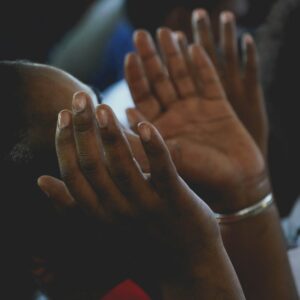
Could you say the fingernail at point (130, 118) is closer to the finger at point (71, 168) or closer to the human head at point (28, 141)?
the human head at point (28, 141)

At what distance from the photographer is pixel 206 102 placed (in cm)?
110

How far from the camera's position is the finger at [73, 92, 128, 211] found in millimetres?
600

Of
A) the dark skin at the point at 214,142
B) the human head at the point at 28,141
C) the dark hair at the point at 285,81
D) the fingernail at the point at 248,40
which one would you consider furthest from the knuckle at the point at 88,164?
the dark hair at the point at 285,81

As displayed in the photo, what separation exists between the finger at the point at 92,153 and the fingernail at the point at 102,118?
14mm

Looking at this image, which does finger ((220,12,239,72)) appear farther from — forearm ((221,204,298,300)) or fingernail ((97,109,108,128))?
fingernail ((97,109,108,128))

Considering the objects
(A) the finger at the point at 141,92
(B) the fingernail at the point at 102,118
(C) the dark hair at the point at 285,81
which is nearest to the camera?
(B) the fingernail at the point at 102,118

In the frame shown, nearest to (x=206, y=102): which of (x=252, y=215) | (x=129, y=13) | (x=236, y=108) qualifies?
(x=236, y=108)

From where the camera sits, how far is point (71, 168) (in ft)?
2.12

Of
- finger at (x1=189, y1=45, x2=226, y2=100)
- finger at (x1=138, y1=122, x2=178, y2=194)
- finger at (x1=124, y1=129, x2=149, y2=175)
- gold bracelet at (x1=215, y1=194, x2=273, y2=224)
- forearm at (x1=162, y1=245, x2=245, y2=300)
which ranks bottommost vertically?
gold bracelet at (x1=215, y1=194, x2=273, y2=224)

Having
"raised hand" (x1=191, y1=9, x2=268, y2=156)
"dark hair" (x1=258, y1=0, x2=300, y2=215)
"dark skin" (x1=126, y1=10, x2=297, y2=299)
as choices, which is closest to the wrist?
"dark skin" (x1=126, y1=10, x2=297, y2=299)

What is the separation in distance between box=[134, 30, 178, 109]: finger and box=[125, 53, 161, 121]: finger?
0.5 inches

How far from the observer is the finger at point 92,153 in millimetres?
600

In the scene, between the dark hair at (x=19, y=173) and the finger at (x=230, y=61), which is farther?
the finger at (x=230, y=61)

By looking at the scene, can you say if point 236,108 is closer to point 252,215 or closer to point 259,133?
point 259,133
